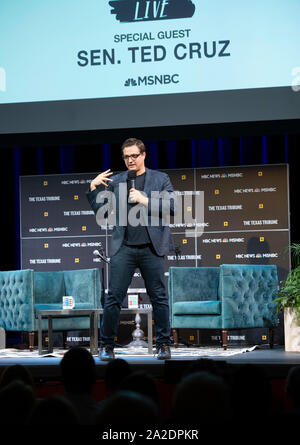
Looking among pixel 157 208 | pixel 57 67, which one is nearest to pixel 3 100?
pixel 57 67

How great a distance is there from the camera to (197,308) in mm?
5934

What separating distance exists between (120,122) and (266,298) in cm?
222

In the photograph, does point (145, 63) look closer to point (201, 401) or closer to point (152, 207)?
point (152, 207)

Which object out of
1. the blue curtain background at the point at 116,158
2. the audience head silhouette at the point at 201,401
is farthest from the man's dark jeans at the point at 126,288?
the blue curtain background at the point at 116,158

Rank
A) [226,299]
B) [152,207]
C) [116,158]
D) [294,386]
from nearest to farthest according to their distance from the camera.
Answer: [294,386]
[152,207]
[226,299]
[116,158]

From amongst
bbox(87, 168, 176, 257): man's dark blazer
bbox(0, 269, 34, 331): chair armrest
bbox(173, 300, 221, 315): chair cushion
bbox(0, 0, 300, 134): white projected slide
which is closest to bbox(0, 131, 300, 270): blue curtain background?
bbox(0, 269, 34, 331): chair armrest

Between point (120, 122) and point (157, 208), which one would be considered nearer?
point (157, 208)

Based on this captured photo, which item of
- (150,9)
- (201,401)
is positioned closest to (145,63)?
(150,9)

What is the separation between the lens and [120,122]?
511cm

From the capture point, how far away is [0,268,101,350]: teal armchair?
241 inches

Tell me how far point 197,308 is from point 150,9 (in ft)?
8.66

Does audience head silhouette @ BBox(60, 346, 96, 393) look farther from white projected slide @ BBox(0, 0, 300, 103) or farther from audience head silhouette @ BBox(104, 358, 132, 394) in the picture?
white projected slide @ BBox(0, 0, 300, 103)

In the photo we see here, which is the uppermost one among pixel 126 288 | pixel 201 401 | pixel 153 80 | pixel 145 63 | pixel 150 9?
pixel 150 9

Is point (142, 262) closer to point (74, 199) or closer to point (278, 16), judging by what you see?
point (278, 16)
